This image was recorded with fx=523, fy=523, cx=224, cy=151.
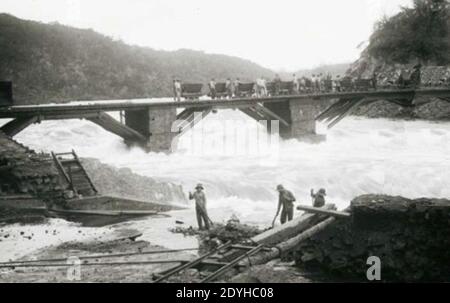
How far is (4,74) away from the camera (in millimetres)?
52188

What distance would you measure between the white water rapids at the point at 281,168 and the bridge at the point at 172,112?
0.99m

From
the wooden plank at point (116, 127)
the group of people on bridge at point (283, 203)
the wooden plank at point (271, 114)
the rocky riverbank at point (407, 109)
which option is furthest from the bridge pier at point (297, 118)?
the group of people on bridge at point (283, 203)

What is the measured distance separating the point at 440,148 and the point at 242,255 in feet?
82.5

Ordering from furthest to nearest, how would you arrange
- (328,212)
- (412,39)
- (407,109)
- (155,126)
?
(412,39), (407,109), (155,126), (328,212)

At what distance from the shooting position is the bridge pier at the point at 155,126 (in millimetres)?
25000

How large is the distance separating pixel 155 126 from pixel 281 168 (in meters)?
6.35

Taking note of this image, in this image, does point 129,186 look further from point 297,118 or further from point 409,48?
point 409,48

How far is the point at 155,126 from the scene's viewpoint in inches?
991

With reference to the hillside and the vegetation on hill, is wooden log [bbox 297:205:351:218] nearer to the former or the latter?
the hillside

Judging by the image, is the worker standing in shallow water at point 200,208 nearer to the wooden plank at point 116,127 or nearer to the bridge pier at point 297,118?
the wooden plank at point 116,127

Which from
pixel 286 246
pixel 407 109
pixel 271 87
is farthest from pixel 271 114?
pixel 286 246

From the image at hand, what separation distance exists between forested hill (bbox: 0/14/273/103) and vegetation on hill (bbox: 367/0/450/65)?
34849 mm
